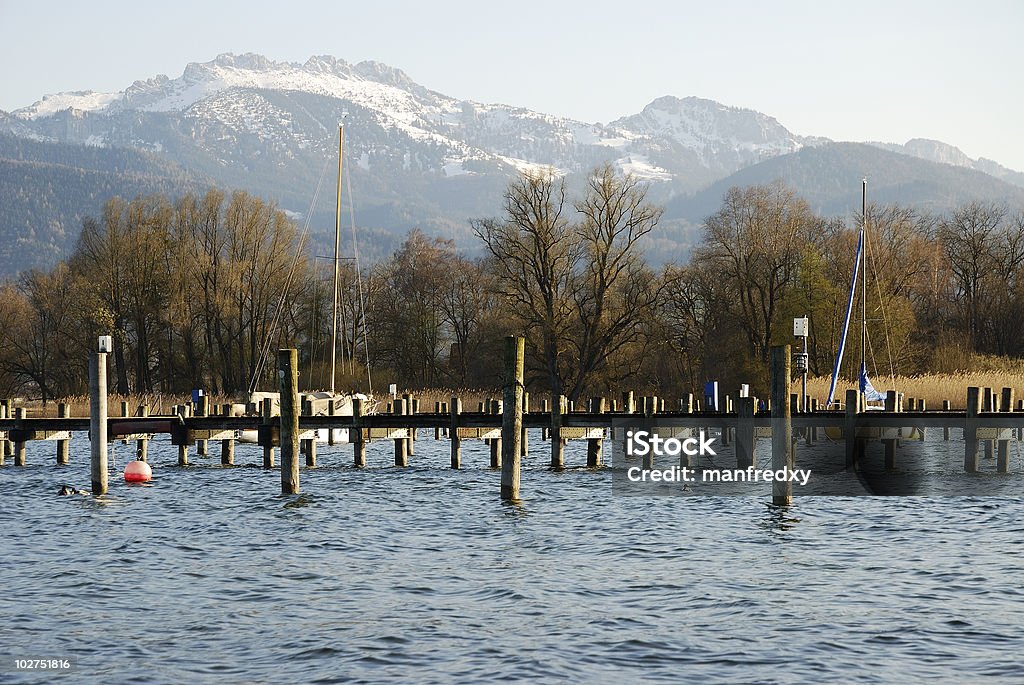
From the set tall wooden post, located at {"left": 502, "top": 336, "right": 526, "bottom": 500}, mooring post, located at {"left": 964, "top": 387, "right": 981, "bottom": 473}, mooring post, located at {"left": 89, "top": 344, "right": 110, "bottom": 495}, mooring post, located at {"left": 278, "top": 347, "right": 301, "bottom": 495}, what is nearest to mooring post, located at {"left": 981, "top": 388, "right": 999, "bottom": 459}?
mooring post, located at {"left": 964, "top": 387, "right": 981, "bottom": 473}

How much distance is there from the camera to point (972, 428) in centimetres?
3144

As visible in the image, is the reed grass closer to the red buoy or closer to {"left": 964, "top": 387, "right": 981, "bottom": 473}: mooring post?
{"left": 964, "top": 387, "right": 981, "bottom": 473}: mooring post

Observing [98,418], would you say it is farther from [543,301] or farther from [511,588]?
[543,301]

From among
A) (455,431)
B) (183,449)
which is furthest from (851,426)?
(183,449)

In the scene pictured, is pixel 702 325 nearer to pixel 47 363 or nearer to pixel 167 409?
pixel 167 409

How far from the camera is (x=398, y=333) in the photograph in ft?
246

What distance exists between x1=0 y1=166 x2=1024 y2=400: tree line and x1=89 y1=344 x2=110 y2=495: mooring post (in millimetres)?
31814

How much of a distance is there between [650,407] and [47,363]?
4980 cm

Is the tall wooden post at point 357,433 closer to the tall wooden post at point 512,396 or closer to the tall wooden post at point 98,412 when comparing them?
the tall wooden post at point 98,412

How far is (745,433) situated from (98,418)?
Result: 14462 mm

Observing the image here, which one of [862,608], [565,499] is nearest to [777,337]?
[565,499]

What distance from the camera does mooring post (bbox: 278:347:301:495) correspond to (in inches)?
1065

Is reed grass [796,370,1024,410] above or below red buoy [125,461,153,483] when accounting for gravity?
above

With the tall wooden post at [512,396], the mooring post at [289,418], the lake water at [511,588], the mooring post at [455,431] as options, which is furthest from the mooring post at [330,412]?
the tall wooden post at [512,396]
